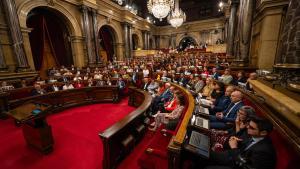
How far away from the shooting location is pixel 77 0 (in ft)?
32.7

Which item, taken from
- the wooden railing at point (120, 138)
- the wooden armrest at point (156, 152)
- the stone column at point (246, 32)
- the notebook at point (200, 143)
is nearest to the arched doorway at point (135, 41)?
the stone column at point (246, 32)

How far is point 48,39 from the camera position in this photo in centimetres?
987

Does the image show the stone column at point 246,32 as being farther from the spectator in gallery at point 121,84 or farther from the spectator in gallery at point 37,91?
the spectator in gallery at point 37,91

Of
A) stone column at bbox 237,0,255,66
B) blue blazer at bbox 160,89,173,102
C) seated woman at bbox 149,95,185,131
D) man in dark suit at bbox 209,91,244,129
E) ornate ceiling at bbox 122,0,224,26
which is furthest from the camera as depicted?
ornate ceiling at bbox 122,0,224,26

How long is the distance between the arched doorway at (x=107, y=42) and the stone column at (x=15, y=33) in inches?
302

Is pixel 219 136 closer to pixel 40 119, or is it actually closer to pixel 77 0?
pixel 40 119

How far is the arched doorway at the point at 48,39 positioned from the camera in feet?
30.0

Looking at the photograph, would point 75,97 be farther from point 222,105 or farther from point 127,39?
point 127,39

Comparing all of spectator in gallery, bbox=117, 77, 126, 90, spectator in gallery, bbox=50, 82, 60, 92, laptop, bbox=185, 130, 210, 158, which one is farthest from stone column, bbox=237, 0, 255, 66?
spectator in gallery, bbox=50, 82, 60, 92

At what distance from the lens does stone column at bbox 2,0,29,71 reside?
647cm

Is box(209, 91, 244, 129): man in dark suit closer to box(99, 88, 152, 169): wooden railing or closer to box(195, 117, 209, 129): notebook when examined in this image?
box(195, 117, 209, 129): notebook

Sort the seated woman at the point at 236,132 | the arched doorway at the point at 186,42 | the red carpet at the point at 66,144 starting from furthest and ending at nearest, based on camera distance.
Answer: the arched doorway at the point at 186,42, the red carpet at the point at 66,144, the seated woman at the point at 236,132

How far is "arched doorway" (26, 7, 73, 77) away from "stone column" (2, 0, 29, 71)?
227 centimetres

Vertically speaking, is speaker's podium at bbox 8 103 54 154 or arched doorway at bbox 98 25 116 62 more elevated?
arched doorway at bbox 98 25 116 62
